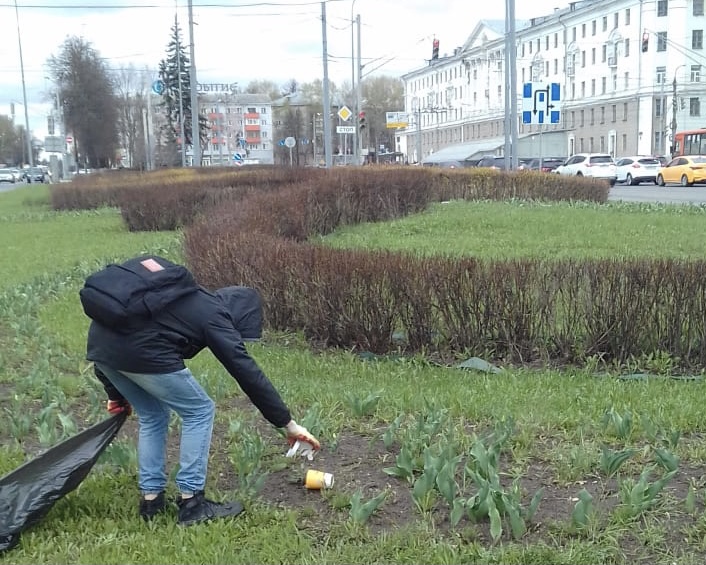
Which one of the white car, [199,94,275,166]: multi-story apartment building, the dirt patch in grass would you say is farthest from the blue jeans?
[199,94,275,166]: multi-story apartment building

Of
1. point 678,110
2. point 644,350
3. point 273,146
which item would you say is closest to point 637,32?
point 678,110

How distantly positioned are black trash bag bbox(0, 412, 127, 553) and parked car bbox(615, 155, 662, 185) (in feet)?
131

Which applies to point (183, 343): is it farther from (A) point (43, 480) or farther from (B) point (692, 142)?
(B) point (692, 142)

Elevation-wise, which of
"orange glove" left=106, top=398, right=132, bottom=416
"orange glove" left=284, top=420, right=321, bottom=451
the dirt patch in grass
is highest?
"orange glove" left=106, top=398, right=132, bottom=416

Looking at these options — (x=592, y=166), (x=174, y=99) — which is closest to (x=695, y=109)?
(x=592, y=166)

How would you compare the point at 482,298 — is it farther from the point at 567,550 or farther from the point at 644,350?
the point at 567,550

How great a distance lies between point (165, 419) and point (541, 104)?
18.1 meters

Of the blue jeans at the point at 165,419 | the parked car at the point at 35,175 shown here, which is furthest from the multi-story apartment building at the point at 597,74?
the blue jeans at the point at 165,419

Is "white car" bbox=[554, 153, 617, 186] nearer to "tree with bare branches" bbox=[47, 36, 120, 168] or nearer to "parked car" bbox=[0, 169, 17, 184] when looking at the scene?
"tree with bare branches" bbox=[47, 36, 120, 168]

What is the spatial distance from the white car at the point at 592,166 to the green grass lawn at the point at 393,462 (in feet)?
115

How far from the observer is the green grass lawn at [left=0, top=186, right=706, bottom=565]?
300 cm

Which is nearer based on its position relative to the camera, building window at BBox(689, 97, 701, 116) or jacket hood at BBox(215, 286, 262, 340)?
jacket hood at BBox(215, 286, 262, 340)

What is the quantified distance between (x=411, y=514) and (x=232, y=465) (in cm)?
102

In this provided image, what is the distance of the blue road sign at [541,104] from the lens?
19.8m
